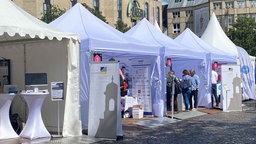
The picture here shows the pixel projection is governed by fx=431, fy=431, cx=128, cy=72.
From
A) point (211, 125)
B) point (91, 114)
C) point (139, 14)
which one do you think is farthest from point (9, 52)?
point (139, 14)

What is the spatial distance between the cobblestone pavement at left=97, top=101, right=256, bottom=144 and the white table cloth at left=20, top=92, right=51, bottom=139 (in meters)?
1.53

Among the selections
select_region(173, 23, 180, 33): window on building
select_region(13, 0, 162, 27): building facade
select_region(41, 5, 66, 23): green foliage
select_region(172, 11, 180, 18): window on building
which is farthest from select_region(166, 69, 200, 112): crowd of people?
select_region(172, 11, 180, 18): window on building

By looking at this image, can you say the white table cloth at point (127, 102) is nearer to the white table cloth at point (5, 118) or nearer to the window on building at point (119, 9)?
the white table cloth at point (5, 118)

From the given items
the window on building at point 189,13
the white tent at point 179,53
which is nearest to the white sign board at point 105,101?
the white tent at point 179,53

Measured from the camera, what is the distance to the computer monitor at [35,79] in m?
10.5

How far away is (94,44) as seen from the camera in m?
11.2

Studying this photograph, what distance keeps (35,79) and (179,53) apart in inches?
252

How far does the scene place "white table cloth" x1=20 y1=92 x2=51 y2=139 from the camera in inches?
371

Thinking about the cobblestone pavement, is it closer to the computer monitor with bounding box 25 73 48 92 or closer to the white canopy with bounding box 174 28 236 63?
the computer monitor with bounding box 25 73 48 92

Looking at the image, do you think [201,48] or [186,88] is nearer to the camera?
[186,88]

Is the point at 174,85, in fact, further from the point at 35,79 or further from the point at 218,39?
the point at 218,39

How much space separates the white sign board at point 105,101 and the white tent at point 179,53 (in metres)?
4.84

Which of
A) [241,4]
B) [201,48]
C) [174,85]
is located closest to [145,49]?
[174,85]

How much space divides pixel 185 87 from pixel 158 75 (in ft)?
7.11
